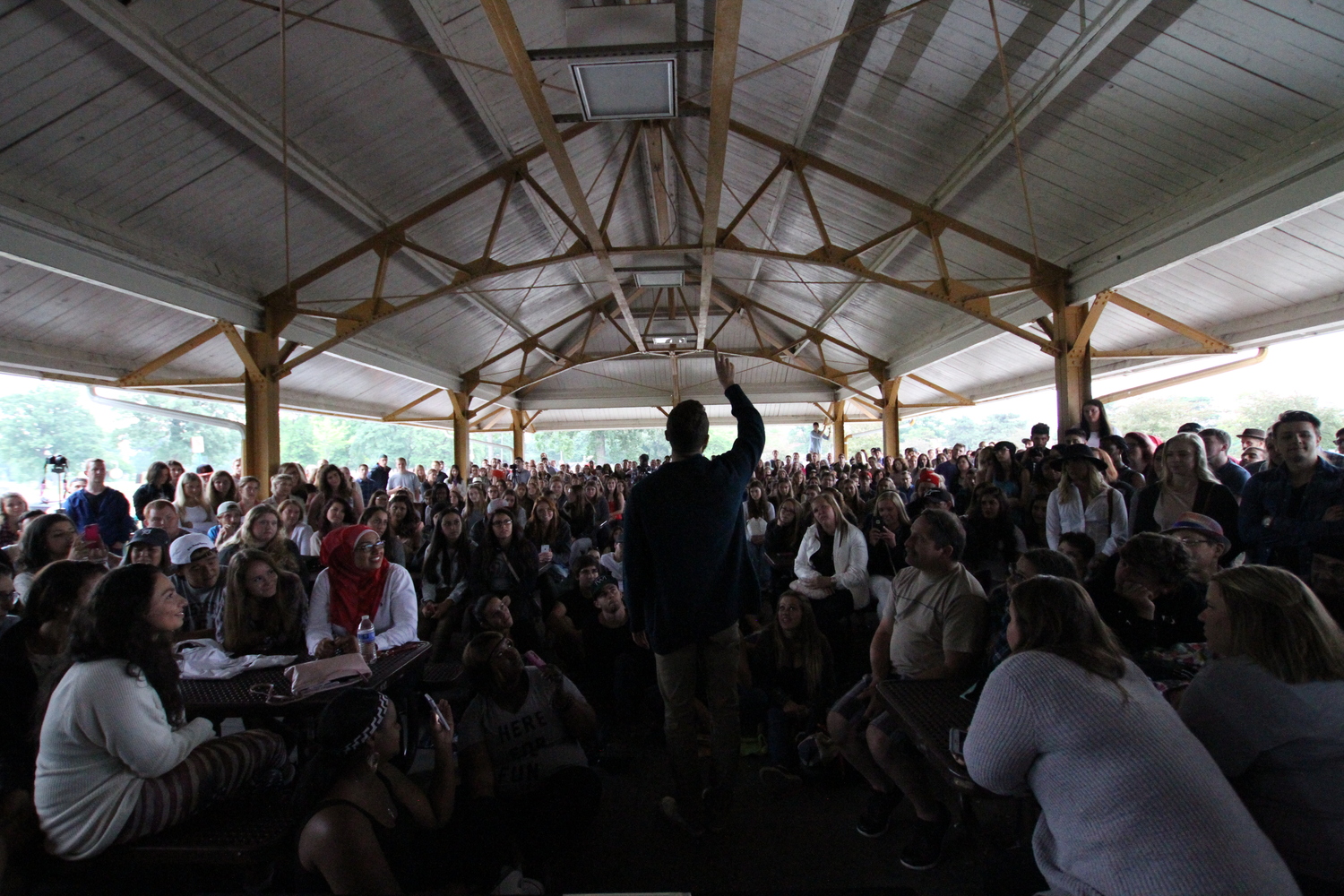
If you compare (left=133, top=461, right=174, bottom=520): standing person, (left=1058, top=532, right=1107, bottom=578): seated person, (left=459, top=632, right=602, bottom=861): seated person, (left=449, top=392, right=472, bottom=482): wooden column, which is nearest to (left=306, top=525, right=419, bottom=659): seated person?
(left=459, top=632, right=602, bottom=861): seated person

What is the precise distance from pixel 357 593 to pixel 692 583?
1646 millimetres

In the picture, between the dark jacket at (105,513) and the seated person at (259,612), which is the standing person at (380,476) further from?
the seated person at (259,612)

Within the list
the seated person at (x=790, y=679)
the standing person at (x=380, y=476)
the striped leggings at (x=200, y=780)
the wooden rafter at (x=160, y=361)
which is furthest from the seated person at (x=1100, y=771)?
the standing person at (x=380, y=476)

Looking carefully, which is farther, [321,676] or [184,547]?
[184,547]

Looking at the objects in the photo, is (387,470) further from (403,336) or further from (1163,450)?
(1163,450)

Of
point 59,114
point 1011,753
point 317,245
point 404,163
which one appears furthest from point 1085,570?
point 317,245

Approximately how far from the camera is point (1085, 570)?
2734 millimetres

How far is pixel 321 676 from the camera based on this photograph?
7.46ft

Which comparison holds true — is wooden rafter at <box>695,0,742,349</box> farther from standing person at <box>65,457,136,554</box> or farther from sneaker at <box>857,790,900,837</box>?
standing person at <box>65,457,136,554</box>

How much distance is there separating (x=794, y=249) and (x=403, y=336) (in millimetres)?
6357

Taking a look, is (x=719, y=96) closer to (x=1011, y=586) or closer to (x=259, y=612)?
(x=1011, y=586)

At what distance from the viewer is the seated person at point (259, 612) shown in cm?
277

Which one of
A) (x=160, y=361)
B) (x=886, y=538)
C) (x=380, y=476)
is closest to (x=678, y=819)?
(x=886, y=538)

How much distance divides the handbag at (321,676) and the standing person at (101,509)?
354 cm
